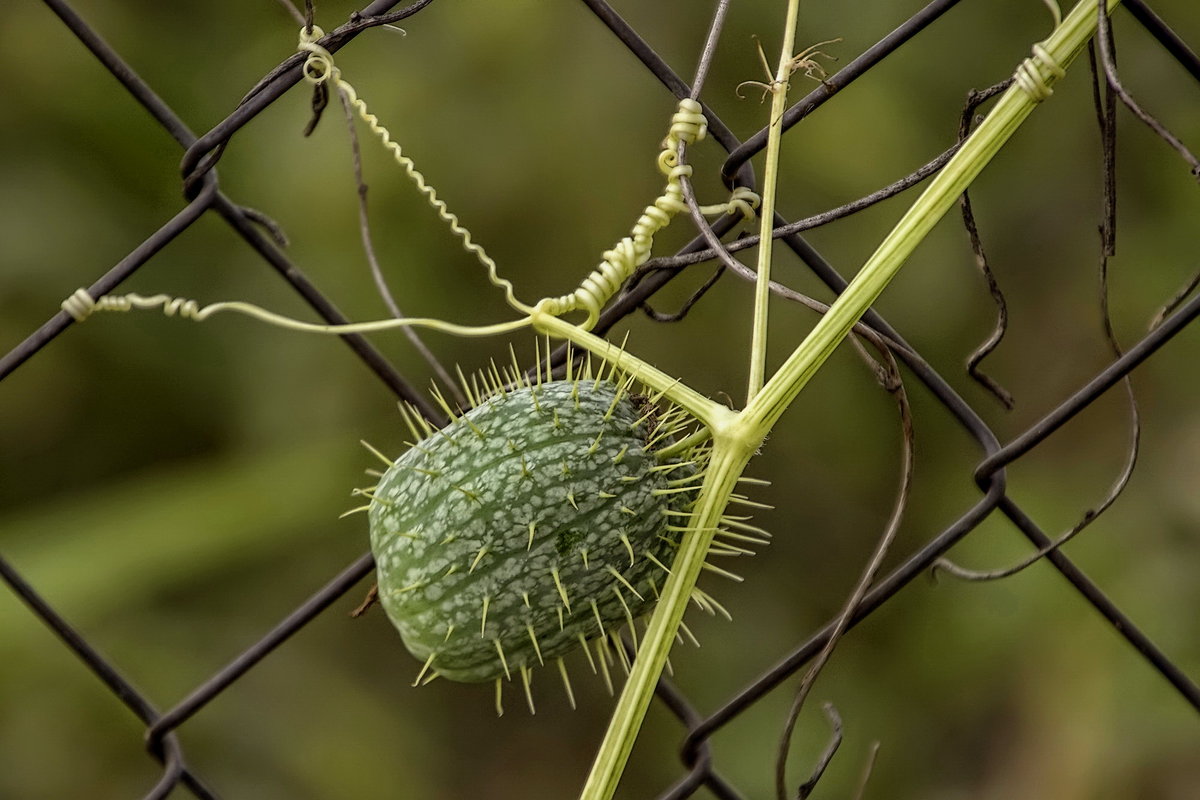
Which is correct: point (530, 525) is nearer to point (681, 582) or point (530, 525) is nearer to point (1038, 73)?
point (681, 582)

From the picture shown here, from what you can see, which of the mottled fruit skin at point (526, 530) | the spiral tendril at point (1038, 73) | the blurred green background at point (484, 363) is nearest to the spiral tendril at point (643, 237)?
the mottled fruit skin at point (526, 530)

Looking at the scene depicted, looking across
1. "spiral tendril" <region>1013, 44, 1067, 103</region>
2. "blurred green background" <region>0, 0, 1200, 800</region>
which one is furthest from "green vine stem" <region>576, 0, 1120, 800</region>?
"blurred green background" <region>0, 0, 1200, 800</region>

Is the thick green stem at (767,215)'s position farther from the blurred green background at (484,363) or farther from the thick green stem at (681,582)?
the blurred green background at (484,363)

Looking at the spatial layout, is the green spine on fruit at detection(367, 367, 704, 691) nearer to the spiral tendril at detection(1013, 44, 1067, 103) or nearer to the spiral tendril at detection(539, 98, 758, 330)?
the spiral tendril at detection(539, 98, 758, 330)

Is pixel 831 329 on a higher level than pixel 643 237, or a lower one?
lower

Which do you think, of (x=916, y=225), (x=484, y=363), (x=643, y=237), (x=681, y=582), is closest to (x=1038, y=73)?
(x=916, y=225)
